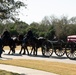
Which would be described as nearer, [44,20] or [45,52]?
[45,52]

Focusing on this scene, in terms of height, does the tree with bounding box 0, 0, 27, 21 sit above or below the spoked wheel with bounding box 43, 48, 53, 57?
above

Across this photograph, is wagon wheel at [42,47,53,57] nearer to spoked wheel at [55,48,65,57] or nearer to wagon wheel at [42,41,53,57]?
wagon wheel at [42,41,53,57]

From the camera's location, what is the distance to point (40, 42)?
25766 mm

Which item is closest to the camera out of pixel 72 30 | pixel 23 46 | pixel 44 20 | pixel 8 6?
pixel 8 6

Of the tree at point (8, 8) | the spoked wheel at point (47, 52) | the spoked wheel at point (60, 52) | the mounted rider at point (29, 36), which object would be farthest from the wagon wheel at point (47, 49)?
the tree at point (8, 8)

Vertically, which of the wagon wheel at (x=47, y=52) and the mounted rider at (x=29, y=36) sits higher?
the mounted rider at (x=29, y=36)

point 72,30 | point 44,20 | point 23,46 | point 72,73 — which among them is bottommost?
point 72,73

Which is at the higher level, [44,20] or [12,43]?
[44,20]

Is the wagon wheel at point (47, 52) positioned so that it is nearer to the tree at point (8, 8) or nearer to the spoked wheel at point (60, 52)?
the spoked wheel at point (60, 52)

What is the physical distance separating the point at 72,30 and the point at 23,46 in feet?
107

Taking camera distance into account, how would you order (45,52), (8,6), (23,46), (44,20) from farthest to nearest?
(44,20) → (23,46) → (45,52) → (8,6)

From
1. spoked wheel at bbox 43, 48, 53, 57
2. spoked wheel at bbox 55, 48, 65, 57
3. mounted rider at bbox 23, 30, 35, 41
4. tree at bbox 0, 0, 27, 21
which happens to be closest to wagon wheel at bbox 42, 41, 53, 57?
spoked wheel at bbox 43, 48, 53, 57

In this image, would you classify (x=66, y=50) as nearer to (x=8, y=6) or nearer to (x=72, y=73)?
(x=72, y=73)

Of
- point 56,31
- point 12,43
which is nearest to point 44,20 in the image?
point 56,31
